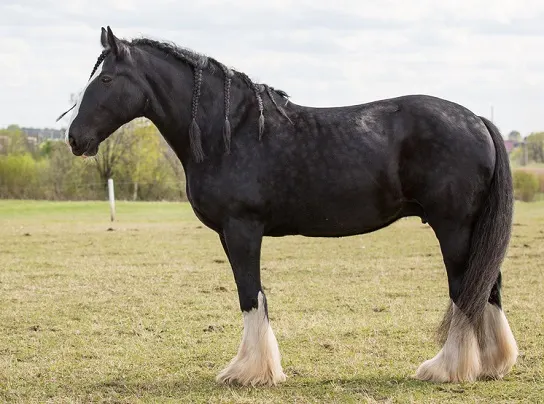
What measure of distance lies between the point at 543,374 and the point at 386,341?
1.52 m

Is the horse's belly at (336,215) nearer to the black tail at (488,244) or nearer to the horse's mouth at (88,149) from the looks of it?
the black tail at (488,244)

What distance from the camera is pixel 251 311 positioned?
5.41m

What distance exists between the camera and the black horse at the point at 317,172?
5320mm

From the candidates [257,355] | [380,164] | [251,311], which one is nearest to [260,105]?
[380,164]

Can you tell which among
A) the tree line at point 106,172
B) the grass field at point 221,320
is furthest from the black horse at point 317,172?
the tree line at point 106,172

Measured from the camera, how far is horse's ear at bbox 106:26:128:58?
523 centimetres

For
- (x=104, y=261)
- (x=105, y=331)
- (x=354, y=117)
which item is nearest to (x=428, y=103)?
(x=354, y=117)

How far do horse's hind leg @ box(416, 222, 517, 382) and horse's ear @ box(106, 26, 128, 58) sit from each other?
2.39 metres

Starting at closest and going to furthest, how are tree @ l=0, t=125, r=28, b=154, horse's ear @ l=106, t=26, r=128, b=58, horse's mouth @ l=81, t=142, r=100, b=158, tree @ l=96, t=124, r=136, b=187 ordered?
horse's ear @ l=106, t=26, r=128, b=58, horse's mouth @ l=81, t=142, r=100, b=158, tree @ l=96, t=124, r=136, b=187, tree @ l=0, t=125, r=28, b=154

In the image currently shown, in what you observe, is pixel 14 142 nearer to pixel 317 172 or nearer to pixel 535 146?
pixel 535 146

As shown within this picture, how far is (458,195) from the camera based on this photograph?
5312 millimetres

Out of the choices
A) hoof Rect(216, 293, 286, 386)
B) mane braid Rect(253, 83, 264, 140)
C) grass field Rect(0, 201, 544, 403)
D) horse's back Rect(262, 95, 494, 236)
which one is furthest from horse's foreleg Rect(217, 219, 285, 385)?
mane braid Rect(253, 83, 264, 140)

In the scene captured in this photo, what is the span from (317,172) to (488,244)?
1226 mm

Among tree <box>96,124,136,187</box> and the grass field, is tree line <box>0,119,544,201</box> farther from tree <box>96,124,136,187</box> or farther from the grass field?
the grass field
